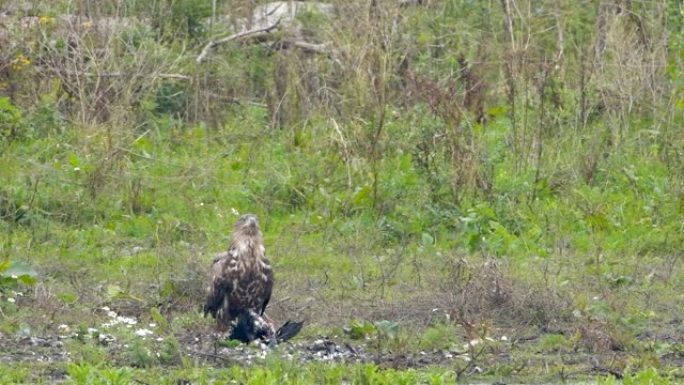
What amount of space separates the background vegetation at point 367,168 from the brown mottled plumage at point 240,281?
16 centimetres

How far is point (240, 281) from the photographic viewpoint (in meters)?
10.5

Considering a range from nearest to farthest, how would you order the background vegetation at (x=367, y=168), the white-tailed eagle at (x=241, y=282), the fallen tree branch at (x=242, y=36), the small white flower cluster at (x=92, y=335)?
1. the small white flower cluster at (x=92, y=335)
2. the white-tailed eagle at (x=241, y=282)
3. the background vegetation at (x=367, y=168)
4. the fallen tree branch at (x=242, y=36)

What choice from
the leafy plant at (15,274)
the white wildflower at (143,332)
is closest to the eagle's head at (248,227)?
the white wildflower at (143,332)

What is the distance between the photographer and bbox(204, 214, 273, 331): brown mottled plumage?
10477 mm

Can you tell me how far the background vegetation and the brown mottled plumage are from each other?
162 millimetres

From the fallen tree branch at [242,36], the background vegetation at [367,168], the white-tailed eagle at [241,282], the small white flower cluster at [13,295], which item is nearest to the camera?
the white-tailed eagle at [241,282]

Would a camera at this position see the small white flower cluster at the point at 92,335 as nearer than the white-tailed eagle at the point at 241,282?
Yes

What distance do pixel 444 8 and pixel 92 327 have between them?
31.3 feet

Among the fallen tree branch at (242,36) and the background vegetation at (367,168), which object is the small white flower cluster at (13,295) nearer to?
the background vegetation at (367,168)

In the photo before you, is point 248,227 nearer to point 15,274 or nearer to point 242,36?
point 15,274

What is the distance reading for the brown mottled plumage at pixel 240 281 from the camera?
10477 mm

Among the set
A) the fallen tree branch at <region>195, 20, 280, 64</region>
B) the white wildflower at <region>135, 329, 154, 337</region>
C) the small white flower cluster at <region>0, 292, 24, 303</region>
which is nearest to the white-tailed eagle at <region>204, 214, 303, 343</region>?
the white wildflower at <region>135, 329, 154, 337</region>

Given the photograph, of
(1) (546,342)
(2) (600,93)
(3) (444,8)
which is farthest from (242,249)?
(3) (444,8)

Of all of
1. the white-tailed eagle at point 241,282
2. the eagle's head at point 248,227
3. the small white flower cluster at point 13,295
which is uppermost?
the eagle's head at point 248,227
